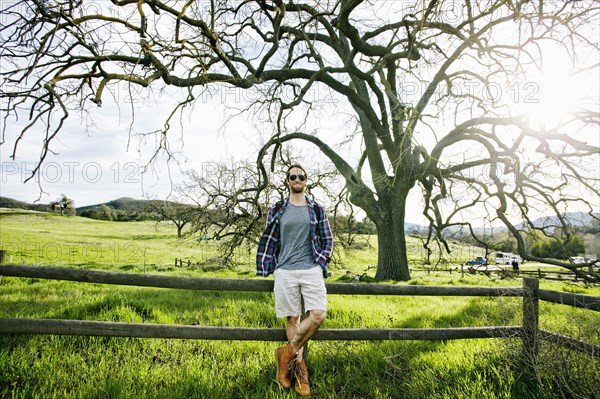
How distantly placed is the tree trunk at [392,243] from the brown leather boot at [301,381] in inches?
314

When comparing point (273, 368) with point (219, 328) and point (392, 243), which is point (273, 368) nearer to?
point (219, 328)

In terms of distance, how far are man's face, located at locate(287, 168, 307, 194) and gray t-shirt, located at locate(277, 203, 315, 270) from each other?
0.19m

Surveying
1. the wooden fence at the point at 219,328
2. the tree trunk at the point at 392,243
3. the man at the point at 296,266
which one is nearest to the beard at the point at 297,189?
the man at the point at 296,266

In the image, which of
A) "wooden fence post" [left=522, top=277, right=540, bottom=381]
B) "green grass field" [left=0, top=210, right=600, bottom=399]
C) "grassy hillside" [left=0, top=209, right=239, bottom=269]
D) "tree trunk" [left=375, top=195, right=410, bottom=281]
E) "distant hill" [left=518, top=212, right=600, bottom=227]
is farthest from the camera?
"grassy hillside" [left=0, top=209, right=239, bottom=269]

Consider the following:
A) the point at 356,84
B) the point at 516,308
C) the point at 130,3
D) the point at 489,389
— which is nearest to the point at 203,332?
the point at 489,389

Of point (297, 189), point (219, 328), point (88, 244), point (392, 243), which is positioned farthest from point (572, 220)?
point (88, 244)

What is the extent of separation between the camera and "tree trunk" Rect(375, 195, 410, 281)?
1080 centimetres

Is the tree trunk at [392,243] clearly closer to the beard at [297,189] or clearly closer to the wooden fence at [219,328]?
the wooden fence at [219,328]

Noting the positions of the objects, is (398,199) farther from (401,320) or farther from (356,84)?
(401,320)

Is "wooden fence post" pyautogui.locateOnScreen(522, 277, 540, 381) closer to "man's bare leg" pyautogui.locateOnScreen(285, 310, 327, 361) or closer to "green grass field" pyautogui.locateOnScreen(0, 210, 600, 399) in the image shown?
"green grass field" pyautogui.locateOnScreen(0, 210, 600, 399)

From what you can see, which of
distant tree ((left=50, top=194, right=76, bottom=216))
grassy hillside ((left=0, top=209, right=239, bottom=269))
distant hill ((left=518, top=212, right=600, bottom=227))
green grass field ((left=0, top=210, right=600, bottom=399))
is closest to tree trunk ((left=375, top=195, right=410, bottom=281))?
distant hill ((left=518, top=212, right=600, bottom=227))

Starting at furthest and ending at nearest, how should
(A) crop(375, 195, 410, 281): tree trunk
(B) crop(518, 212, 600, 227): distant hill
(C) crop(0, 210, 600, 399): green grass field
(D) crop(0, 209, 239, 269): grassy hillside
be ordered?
1. (D) crop(0, 209, 239, 269): grassy hillside
2. (A) crop(375, 195, 410, 281): tree trunk
3. (B) crop(518, 212, 600, 227): distant hill
4. (C) crop(0, 210, 600, 399): green grass field

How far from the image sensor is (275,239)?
11.6 ft

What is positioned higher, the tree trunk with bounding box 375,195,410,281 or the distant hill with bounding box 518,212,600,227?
the distant hill with bounding box 518,212,600,227
